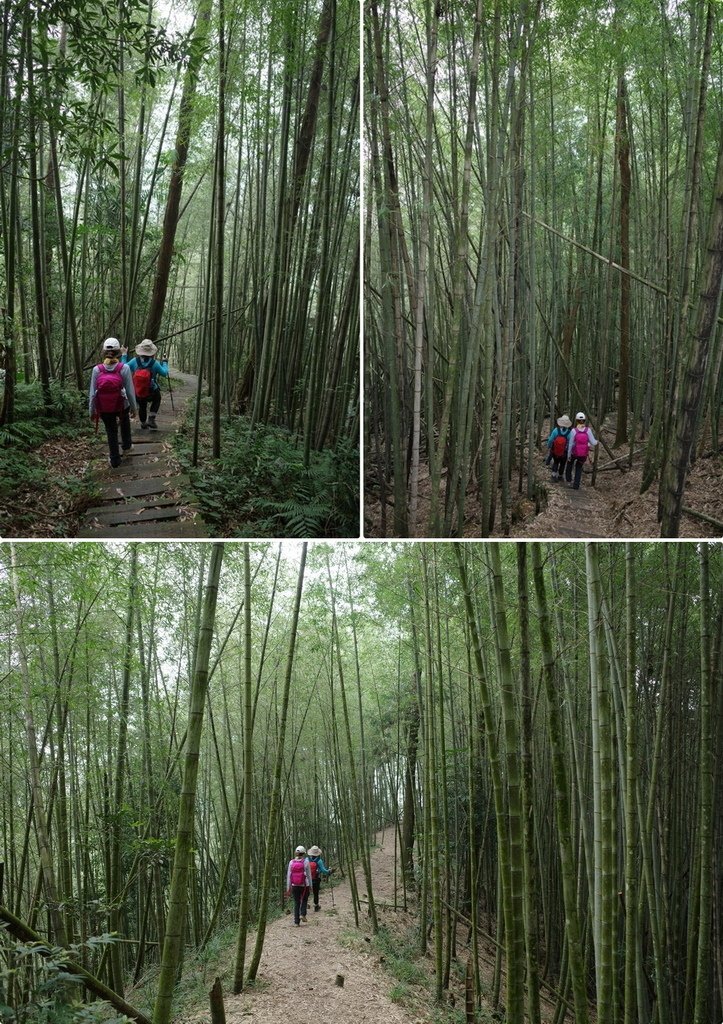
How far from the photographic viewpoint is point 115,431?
3.27 meters

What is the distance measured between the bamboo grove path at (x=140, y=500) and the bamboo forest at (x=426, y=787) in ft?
0.65

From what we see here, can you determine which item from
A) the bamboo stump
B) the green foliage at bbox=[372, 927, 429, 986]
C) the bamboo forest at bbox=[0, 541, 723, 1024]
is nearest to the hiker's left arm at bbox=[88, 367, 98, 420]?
the bamboo forest at bbox=[0, 541, 723, 1024]

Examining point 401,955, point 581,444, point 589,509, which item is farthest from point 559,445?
point 401,955

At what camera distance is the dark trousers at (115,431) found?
10.6ft

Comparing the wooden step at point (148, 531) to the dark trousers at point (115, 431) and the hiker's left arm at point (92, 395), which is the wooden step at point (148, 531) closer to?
the dark trousers at point (115, 431)

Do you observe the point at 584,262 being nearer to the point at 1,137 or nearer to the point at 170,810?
the point at 1,137

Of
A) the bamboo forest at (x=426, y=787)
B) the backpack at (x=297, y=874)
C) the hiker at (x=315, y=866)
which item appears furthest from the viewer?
the hiker at (x=315, y=866)

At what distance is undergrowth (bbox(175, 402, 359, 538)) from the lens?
3.19 m

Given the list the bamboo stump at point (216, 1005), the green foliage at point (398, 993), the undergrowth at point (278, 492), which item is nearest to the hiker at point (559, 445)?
the undergrowth at point (278, 492)

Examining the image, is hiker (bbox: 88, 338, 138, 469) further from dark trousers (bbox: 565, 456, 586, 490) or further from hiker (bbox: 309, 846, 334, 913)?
hiker (bbox: 309, 846, 334, 913)

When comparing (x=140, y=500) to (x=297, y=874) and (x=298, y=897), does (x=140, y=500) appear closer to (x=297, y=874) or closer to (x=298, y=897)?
(x=297, y=874)

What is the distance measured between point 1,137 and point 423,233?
1.82 meters

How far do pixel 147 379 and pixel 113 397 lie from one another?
19 cm

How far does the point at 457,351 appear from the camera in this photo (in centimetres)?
292
